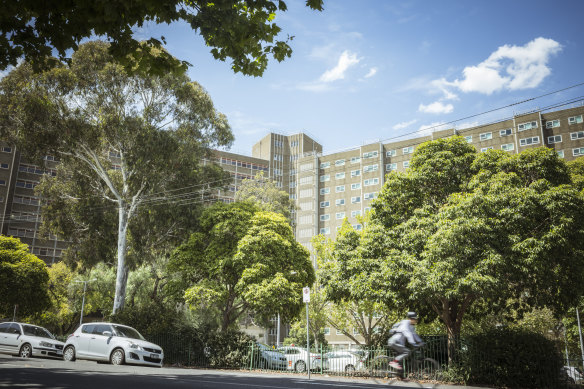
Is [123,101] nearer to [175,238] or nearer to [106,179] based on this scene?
[106,179]

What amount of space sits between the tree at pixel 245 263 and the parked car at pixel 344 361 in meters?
3.73

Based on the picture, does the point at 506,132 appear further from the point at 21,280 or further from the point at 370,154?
the point at 21,280

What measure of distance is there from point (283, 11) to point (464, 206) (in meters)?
12.1

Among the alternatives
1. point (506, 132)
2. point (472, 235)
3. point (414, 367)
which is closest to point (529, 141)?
point (506, 132)

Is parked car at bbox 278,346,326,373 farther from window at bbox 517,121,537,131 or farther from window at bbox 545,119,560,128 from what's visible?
window at bbox 545,119,560,128

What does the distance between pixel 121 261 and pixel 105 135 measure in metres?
8.31

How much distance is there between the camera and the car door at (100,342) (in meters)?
15.7

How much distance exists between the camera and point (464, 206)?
53.7 ft

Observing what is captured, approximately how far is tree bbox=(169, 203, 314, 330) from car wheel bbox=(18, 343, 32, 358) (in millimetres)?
7732

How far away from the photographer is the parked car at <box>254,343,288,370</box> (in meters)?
20.5

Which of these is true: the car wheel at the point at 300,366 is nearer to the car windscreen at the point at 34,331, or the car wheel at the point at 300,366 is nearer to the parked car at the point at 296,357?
the parked car at the point at 296,357

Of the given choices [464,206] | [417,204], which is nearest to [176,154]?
[417,204]

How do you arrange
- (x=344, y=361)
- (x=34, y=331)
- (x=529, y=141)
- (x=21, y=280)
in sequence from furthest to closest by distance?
1. (x=529, y=141)
2. (x=21, y=280)
3. (x=344, y=361)
4. (x=34, y=331)

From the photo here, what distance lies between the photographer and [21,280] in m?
32.6
